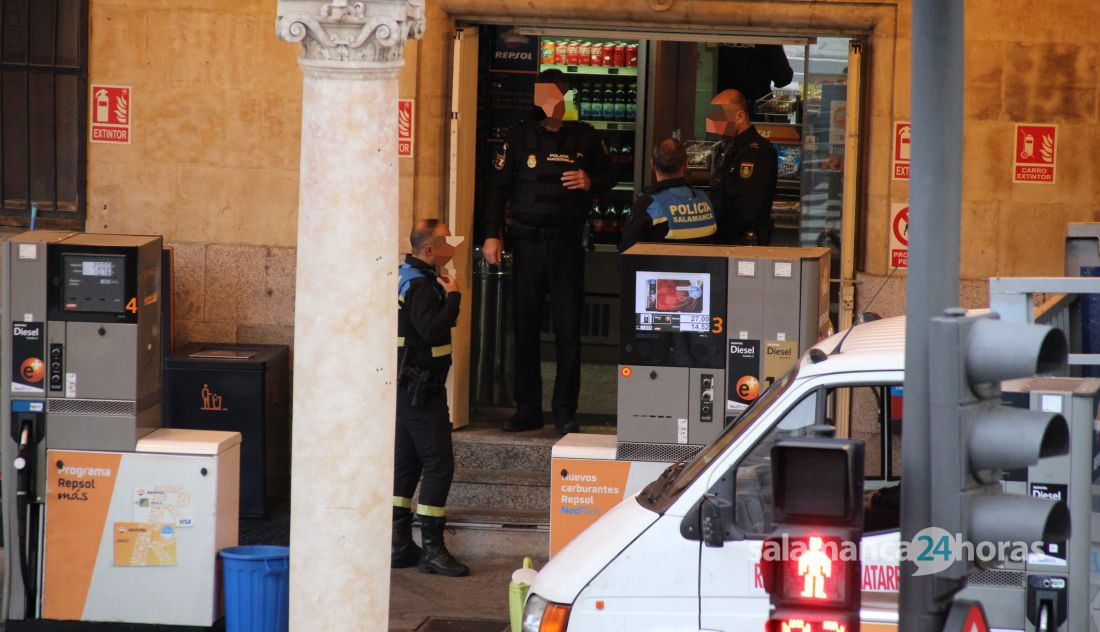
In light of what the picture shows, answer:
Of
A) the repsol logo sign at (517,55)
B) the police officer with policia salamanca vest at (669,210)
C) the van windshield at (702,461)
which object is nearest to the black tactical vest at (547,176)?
the police officer with policia salamanca vest at (669,210)

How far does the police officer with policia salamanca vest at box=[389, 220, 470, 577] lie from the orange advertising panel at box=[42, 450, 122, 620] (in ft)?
5.37

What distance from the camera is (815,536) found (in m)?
3.90

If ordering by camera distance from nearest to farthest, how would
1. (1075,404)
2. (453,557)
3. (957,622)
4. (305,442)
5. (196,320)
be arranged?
(957,622), (1075,404), (305,442), (453,557), (196,320)

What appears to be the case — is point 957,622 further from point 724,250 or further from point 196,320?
point 196,320

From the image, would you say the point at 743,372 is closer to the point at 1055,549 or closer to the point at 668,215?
the point at 668,215

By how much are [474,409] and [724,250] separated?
148 inches

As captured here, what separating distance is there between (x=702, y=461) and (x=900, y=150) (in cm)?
496

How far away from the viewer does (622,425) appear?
785cm

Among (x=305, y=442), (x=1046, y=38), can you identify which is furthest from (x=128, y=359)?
(x=1046, y=38)

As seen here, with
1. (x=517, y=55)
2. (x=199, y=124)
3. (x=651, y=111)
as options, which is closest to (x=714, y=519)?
(x=199, y=124)

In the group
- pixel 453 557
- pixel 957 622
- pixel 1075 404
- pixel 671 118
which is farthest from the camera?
pixel 671 118

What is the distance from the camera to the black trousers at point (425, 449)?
9039 mm

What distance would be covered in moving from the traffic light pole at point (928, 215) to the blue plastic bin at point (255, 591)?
4.64 meters

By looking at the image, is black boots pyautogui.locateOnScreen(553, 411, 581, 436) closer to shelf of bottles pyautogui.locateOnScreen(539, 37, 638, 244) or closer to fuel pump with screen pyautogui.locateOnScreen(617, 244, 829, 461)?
shelf of bottles pyautogui.locateOnScreen(539, 37, 638, 244)
